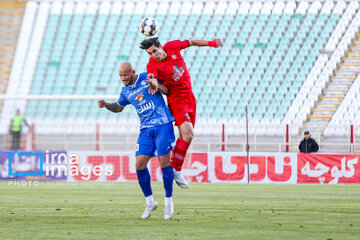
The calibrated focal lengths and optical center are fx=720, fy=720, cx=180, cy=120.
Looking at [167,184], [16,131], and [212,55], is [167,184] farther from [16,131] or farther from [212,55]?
[212,55]

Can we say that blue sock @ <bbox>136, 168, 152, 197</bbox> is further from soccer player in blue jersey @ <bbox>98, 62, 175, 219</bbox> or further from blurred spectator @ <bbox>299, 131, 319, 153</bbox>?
blurred spectator @ <bbox>299, 131, 319, 153</bbox>

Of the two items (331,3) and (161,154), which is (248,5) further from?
(161,154)

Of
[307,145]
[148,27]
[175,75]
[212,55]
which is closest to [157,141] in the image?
[175,75]

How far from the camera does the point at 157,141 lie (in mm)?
8773

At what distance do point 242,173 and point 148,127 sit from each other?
12755mm

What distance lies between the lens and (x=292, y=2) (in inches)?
1432

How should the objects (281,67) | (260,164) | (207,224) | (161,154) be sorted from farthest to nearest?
(281,67) < (260,164) < (161,154) < (207,224)

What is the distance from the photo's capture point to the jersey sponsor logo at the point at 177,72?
380 inches

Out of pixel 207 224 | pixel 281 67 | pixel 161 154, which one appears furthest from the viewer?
pixel 281 67

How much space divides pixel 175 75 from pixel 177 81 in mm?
112

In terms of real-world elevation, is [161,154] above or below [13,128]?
below

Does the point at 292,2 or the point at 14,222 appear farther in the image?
the point at 292,2

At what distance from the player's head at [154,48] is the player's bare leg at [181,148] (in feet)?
3.24

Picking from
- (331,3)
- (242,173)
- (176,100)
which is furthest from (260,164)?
(331,3)
